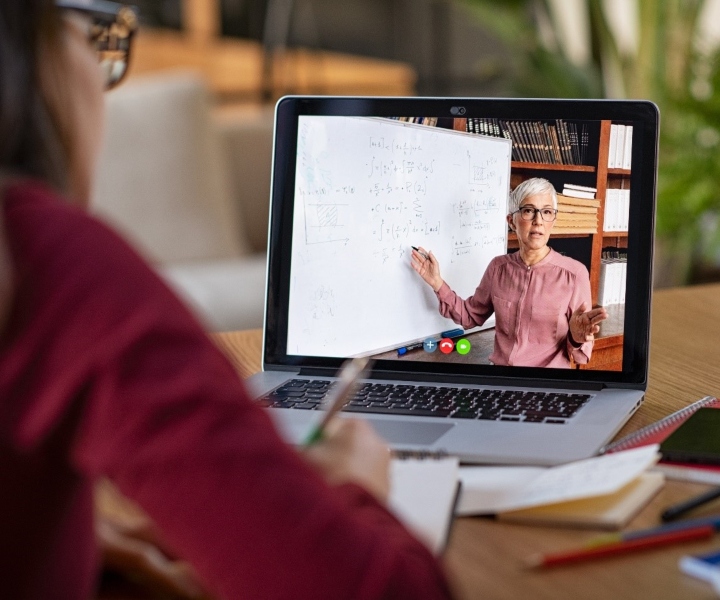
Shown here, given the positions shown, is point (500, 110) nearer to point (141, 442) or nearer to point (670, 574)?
point (670, 574)

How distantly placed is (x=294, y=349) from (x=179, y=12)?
468 cm

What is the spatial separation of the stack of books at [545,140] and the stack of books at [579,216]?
1.5 inches

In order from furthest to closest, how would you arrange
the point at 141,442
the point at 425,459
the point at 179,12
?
the point at 179,12 < the point at 425,459 < the point at 141,442

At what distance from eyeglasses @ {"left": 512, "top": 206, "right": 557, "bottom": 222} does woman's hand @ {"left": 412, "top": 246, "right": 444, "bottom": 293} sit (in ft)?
0.32

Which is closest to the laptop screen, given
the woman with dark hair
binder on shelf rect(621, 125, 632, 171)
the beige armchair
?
binder on shelf rect(621, 125, 632, 171)

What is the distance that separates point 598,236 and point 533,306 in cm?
9

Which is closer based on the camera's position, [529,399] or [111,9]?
[111,9]

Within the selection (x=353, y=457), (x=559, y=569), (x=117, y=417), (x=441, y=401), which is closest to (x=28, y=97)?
(x=117, y=417)

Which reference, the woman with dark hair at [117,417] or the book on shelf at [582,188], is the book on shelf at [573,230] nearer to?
the book on shelf at [582,188]

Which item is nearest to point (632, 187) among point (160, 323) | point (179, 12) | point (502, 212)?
point (502, 212)

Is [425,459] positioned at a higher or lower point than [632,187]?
lower

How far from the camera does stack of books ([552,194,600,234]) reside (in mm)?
908

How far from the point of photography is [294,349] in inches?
39.9

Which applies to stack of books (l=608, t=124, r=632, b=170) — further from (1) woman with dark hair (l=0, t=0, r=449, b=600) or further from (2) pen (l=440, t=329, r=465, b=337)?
(1) woman with dark hair (l=0, t=0, r=449, b=600)
